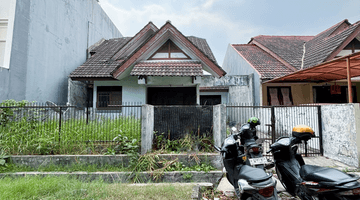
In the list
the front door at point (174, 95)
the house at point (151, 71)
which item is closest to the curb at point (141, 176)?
the house at point (151, 71)

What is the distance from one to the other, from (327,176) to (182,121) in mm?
3486

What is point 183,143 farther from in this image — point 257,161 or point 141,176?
point 257,161

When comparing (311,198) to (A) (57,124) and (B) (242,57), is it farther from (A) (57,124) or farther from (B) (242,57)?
(B) (242,57)

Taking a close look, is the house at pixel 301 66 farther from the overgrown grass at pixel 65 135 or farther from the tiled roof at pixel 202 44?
→ the overgrown grass at pixel 65 135

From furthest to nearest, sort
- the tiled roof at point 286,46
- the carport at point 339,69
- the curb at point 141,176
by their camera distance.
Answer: the tiled roof at point 286,46 → the carport at point 339,69 → the curb at point 141,176

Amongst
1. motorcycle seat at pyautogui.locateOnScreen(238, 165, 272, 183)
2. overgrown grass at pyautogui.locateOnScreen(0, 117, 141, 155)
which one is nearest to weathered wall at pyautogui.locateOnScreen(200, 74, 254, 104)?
overgrown grass at pyautogui.locateOnScreen(0, 117, 141, 155)

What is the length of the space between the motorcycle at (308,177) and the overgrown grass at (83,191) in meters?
1.82

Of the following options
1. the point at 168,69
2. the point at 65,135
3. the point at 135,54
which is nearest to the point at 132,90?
A: the point at 135,54

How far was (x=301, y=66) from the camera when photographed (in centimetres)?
1034

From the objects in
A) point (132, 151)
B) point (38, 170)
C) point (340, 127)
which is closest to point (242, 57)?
point (340, 127)

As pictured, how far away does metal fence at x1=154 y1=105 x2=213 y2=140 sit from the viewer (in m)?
5.15

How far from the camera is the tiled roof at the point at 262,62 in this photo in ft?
32.9

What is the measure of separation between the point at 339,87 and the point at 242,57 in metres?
5.71

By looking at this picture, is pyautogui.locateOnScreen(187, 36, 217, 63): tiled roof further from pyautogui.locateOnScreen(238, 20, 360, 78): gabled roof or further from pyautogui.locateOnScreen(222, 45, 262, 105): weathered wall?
pyautogui.locateOnScreen(238, 20, 360, 78): gabled roof
